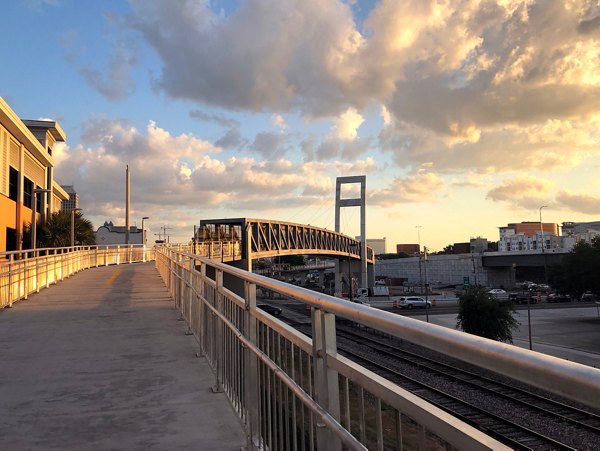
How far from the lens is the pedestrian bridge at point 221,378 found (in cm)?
166

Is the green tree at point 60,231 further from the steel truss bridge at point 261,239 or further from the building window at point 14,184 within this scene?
the steel truss bridge at point 261,239

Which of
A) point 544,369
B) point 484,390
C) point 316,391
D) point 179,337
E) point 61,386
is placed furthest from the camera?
point 484,390

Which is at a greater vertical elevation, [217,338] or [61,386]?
[217,338]

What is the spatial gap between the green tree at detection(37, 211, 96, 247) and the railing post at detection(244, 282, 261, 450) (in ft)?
117

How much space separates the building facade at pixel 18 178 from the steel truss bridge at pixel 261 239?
42.0 feet

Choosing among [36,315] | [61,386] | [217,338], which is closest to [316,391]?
[217,338]

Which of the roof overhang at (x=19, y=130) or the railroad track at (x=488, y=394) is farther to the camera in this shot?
the roof overhang at (x=19, y=130)

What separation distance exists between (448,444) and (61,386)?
562cm

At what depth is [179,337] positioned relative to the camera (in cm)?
885

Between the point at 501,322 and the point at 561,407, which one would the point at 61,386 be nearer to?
the point at 561,407

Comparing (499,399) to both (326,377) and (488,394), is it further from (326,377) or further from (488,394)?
(326,377)

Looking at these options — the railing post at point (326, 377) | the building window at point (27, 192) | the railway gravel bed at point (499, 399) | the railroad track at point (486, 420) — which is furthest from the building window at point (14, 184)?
the railing post at point (326, 377)

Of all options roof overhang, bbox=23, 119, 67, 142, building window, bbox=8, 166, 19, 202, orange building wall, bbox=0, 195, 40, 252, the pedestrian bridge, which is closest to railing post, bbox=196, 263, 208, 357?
the pedestrian bridge

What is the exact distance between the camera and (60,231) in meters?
37.2
